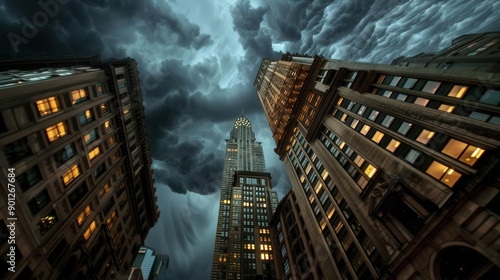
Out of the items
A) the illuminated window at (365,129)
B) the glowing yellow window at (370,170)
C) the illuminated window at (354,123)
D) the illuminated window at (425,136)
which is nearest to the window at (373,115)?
the illuminated window at (365,129)

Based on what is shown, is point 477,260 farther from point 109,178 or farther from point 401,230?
point 109,178

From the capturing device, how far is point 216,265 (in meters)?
94.1

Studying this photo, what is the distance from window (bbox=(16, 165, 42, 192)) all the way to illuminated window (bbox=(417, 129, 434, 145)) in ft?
133

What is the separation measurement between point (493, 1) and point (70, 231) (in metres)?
86.1

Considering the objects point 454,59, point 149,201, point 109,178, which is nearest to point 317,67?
point 454,59

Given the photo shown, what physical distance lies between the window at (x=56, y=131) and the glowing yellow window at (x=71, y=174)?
4497 millimetres

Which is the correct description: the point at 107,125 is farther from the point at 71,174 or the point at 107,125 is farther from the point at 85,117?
the point at 71,174

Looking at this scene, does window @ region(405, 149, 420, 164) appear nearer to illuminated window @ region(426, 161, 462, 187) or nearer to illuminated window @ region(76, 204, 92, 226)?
illuminated window @ region(426, 161, 462, 187)

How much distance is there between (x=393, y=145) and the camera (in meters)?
24.1

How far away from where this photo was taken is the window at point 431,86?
2220 cm

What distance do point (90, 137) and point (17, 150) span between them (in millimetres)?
10915

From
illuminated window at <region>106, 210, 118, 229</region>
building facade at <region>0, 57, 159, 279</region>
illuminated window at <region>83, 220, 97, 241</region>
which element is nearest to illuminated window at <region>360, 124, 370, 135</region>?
building facade at <region>0, 57, 159, 279</region>

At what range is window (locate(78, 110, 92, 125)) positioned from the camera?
2759 cm

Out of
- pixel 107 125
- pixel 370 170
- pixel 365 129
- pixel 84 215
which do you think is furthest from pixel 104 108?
pixel 365 129
